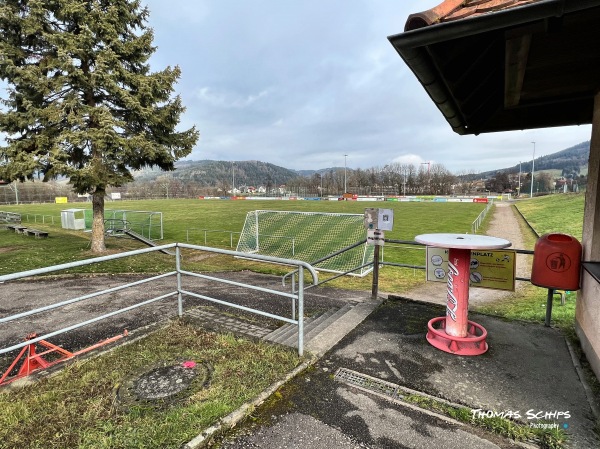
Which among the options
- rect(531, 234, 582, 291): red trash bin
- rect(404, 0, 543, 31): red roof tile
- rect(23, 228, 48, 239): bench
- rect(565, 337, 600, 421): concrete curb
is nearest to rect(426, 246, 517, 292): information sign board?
rect(531, 234, 582, 291): red trash bin

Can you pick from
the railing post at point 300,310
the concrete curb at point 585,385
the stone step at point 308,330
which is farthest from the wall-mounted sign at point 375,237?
the concrete curb at point 585,385

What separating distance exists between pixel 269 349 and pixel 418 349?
1622 millimetres

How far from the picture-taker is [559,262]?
380 cm

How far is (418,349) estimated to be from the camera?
352cm

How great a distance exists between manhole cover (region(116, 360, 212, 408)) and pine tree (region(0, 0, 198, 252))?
958cm

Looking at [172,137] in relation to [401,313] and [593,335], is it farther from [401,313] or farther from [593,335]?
[593,335]

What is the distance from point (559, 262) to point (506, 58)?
8.67ft

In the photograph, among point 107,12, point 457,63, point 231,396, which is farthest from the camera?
point 107,12

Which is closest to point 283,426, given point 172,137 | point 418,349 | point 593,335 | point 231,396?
point 231,396

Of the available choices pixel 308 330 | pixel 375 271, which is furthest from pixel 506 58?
pixel 308 330

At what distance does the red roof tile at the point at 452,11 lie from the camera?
182 centimetres

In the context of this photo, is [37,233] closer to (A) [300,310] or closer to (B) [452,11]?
(A) [300,310]

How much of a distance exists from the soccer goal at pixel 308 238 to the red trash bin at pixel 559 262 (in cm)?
729

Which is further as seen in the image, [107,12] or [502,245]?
[107,12]
